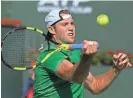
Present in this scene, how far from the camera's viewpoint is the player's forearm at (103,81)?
461 cm

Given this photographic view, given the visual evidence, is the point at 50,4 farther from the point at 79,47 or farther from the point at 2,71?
the point at 79,47

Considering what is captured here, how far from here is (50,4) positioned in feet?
43.8

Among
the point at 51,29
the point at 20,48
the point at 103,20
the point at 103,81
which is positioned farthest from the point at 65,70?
the point at 20,48

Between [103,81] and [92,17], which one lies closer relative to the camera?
[103,81]

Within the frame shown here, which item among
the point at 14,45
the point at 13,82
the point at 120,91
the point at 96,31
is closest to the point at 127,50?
the point at 96,31

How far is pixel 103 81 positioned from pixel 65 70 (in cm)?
66

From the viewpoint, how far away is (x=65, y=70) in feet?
13.6

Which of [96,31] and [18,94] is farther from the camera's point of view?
[96,31]

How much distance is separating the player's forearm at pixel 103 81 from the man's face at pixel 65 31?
0.48 m

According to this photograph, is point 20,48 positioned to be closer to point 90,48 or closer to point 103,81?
point 103,81

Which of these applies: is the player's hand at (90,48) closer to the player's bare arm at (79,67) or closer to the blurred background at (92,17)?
the player's bare arm at (79,67)

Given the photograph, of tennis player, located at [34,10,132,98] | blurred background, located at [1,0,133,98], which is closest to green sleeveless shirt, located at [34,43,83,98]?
tennis player, located at [34,10,132,98]

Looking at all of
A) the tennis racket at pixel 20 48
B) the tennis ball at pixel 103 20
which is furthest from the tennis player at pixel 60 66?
the tennis racket at pixel 20 48

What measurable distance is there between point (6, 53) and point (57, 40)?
1020mm
